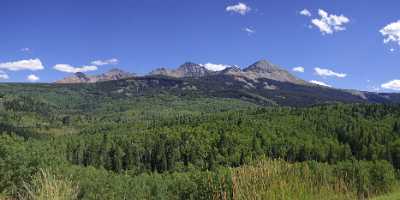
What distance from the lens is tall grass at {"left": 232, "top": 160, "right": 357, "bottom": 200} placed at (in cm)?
1036

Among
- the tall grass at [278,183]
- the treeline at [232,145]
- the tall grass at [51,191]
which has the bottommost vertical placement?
the treeline at [232,145]

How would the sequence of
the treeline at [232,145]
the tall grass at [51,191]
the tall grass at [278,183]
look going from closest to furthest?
the tall grass at [278,183] → the tall grass at [51,191] → the treeline at [232,145]

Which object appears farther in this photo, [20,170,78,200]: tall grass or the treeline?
the treeline

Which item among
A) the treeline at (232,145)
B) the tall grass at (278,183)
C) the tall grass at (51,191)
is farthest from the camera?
the treeline at (232,145)

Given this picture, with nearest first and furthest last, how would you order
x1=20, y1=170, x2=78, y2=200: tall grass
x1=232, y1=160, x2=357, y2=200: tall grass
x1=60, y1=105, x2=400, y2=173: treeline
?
x1=232, y1=160, x2=357, y2=200: tall grass, x1=20, y1=170, x2=78, y2=200: tall grass, x1=60, y1=105, x2=400, y2=173: treeline

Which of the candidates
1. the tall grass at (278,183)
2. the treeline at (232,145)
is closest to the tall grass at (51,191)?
the tall grass at (278,183)

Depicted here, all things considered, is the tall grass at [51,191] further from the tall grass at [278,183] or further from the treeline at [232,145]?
the treeline at [232,145]

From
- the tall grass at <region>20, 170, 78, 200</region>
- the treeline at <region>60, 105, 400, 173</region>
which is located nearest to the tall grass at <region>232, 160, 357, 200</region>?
the tall grass at <region>20, 170, 78, 200</region>

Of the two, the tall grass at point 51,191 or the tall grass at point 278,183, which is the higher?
the tall grass at point 278,183

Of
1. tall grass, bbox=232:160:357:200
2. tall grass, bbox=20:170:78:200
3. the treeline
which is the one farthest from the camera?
the treeline

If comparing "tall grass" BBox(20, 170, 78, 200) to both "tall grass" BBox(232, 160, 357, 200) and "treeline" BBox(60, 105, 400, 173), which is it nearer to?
"tall grass" BBox(232, 160, 357, 200)

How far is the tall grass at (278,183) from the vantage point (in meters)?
10.4

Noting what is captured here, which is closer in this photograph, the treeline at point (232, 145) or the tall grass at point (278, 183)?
the tall grass at point (278, 183)

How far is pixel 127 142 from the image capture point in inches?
6604
